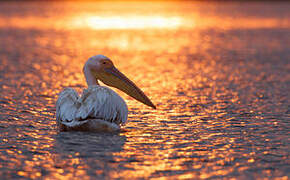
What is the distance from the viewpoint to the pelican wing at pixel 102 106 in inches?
235

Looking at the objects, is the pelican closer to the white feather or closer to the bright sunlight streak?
the white feather

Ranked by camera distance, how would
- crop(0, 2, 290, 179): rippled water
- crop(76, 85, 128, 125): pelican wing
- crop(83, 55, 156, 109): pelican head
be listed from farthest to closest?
crop(83, 55, 156, 109): pelican head
crop(76, 85, 128, 125): pelican wing
crop(0, 2, 290, 179): rippled water

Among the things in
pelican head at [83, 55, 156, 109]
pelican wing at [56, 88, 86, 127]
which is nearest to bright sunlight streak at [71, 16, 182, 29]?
pelican head at [83, 55, 156, 109]

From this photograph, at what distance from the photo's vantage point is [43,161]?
17.2 feet

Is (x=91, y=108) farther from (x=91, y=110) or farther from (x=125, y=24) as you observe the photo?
(x=125, y=24)

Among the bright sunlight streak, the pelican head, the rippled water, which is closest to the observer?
the rippled water

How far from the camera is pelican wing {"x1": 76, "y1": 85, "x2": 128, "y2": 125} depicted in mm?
5969

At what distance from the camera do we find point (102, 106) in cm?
604

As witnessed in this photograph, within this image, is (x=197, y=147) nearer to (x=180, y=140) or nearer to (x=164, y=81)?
(x=180, y=140)

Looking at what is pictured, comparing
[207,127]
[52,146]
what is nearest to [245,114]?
[207,127]

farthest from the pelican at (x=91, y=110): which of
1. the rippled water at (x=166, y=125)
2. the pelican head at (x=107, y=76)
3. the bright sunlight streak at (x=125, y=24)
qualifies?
the bright sunlight streak at (x=125, y=24)

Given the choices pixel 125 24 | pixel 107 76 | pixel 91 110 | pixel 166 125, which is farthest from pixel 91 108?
pixel 125 24

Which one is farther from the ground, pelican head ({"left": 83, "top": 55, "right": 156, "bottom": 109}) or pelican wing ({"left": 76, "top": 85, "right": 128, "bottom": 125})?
pelican head ({"left": 83, "top": 55, "right": 156, "bottom": 109})

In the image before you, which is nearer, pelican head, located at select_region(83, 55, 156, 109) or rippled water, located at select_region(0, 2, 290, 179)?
rippled water, located at select_region(0, 2, 290, 179)
